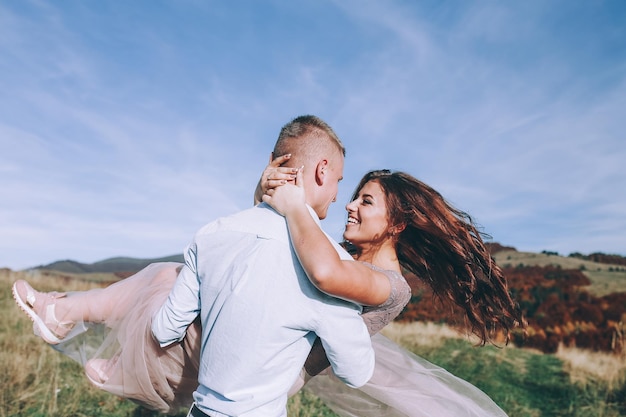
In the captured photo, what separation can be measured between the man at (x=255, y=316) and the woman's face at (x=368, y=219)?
3.52 ft

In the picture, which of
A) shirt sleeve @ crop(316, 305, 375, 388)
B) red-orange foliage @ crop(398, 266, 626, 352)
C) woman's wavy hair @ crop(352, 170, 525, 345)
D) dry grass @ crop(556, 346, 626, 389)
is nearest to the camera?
shirt sleeve @ crop(316, 305, 375, 388)

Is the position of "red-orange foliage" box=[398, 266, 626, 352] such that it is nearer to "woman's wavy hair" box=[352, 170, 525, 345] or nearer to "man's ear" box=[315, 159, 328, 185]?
"woman's wavy hair" box=[352, 170, 525, 345]

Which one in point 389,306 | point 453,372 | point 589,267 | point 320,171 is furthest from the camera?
point 589,267

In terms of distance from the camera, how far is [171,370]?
9.31 ft

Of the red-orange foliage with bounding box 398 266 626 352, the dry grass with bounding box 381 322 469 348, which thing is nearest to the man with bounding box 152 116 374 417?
the red-orange foliage with bounding box 398 266 626 352

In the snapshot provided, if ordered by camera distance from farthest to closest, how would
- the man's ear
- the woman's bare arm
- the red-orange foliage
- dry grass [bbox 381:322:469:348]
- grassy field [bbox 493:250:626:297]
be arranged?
1. grassy field [bbox 493:250:626:297]
2. the red-orange foliage
3. dry grass [bbox 381:322:469:348]
4. the man's ear
5. the woman's bare arm

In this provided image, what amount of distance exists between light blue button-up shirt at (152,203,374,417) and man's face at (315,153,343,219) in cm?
35

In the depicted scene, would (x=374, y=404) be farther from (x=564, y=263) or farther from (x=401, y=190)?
(x=564, y=263)

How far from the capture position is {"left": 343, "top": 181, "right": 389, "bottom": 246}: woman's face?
3326 millimetres

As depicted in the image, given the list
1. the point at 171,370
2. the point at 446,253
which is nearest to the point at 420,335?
the point at 446,253

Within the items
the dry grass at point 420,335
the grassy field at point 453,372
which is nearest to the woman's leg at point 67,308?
the grassy field at point 453,372

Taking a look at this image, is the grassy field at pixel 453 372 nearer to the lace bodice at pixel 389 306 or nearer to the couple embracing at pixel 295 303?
the couple embracing at pixel 295 303

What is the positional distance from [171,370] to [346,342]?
1186mm

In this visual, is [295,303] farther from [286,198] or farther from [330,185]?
[330,185]
